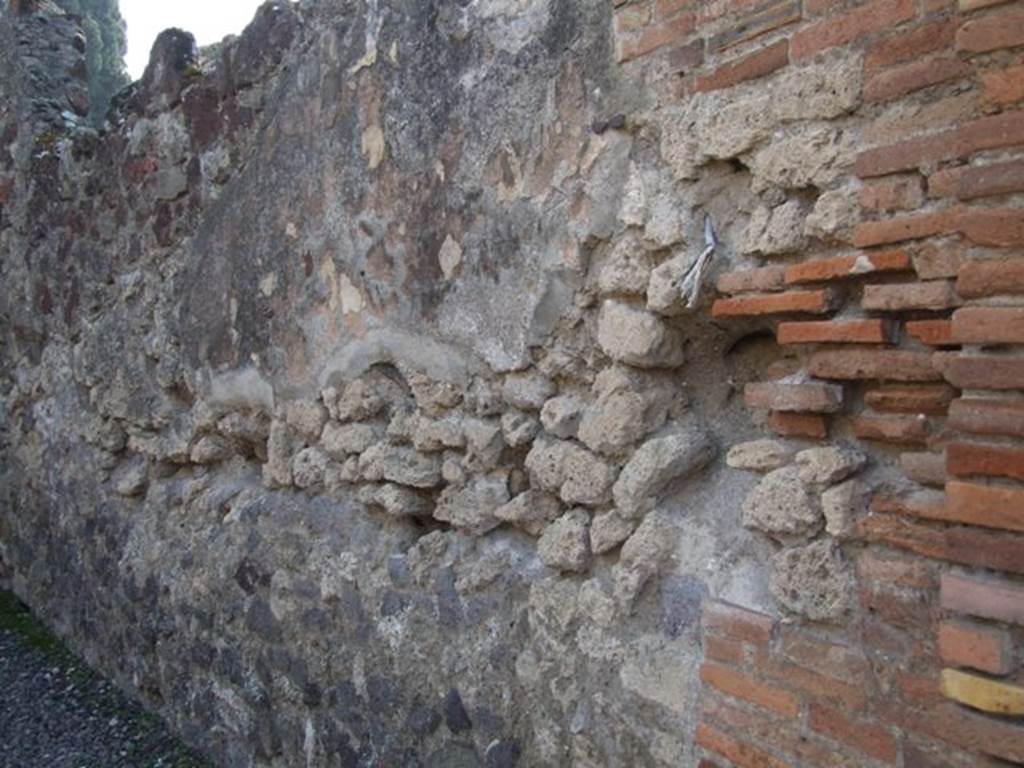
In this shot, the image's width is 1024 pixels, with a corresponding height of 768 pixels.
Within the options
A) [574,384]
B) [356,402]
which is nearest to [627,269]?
[574,384]

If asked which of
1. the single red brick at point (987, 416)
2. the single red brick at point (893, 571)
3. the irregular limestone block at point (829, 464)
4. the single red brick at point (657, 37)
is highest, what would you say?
the single red brick at point (657, 37)

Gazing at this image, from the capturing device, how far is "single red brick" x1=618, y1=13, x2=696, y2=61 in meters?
1.99

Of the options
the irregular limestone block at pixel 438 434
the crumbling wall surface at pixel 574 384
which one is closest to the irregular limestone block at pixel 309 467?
the crumbling wall surface at pixel 574 384

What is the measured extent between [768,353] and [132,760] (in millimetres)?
2665

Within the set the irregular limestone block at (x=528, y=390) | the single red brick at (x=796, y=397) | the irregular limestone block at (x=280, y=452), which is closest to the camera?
the single red brick at (x=796, y=397)

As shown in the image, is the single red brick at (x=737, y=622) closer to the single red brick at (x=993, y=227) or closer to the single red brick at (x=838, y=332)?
the single red brick at (x=838, y=332)

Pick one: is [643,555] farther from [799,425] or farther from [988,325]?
[988,325]

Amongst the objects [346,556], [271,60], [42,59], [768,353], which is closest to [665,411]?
[768,353]

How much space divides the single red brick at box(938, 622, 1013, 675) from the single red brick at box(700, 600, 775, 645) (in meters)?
0.35

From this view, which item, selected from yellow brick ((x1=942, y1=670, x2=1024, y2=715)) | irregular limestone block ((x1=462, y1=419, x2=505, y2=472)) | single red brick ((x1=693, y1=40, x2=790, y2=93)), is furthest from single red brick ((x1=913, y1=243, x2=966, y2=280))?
irregular limestone block ((x1=462, y1=419, x2=505, y2=472))

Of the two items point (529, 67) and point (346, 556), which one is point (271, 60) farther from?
point (346, 556)

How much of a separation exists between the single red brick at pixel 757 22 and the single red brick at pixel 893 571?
0.88 meters

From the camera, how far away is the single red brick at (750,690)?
1806 millimetres

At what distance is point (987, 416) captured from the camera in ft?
4.87
